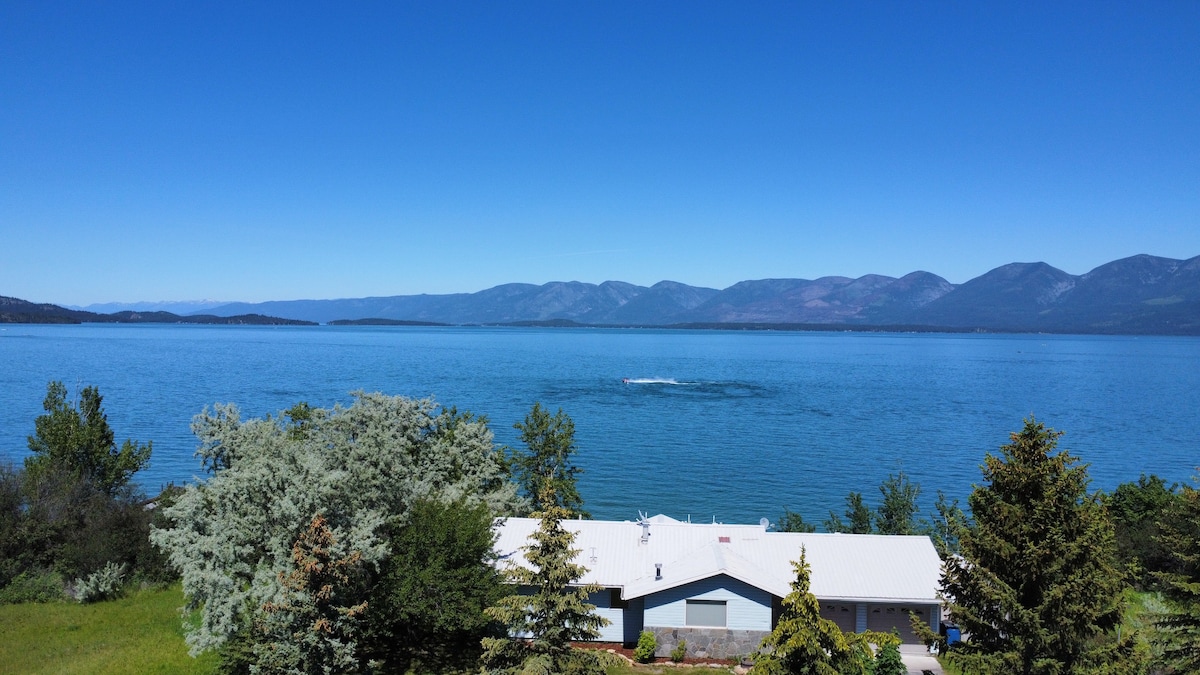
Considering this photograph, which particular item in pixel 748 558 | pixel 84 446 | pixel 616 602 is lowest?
pixel 616 602

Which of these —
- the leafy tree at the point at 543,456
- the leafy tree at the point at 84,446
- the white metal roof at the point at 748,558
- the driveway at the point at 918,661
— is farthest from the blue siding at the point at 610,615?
the leafy tree at the point at 84,446

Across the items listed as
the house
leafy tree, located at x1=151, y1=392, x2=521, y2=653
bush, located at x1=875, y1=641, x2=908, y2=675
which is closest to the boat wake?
the house

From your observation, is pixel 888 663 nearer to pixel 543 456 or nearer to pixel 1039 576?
pixel 1039 576

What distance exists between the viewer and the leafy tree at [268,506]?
19.3 meters

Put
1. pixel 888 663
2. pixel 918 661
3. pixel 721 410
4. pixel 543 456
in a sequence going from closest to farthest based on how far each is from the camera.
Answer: pixel 888 663
pixel 918 661
pixel 543 456
pixel 721 410

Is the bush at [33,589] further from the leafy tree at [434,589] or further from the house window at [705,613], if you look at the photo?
the house window at [705,613]

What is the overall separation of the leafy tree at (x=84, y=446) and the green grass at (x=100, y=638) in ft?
43.9

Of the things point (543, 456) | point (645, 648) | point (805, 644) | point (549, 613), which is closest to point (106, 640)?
point (645, 648)

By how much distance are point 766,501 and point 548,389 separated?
66195mm

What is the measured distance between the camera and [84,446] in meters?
43.0

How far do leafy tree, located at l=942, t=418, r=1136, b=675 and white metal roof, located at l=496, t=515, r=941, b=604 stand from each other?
27.5ft

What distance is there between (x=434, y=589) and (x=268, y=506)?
5.23 m

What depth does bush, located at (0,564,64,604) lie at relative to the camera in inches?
1215

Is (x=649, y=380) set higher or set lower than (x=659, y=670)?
lower
